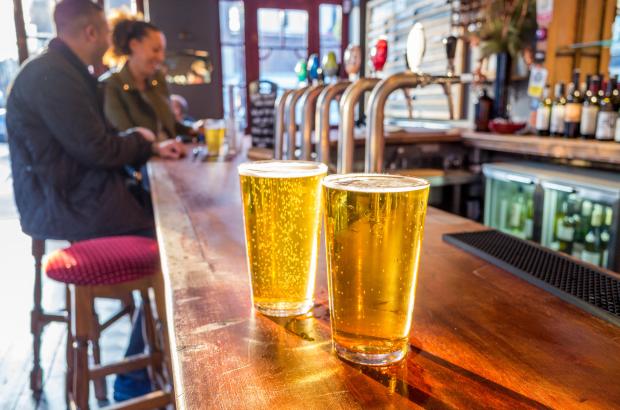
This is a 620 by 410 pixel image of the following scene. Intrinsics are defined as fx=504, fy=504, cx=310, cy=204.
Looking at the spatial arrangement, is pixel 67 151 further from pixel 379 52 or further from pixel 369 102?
pixel 369 102

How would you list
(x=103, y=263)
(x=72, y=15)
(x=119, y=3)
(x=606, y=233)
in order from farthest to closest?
1. (x=119, y=3)
2. (x=606, y=233)
3. (x=72, y=15)
4. (x=103, y=263)

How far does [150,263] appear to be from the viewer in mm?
1836

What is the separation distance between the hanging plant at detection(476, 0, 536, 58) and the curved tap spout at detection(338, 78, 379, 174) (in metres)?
3.70

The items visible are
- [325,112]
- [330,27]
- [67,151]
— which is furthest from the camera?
[330,27]

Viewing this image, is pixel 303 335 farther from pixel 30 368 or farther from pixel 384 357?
pixel 30 368

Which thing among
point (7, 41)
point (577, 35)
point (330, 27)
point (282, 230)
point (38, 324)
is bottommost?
point (38, 324)

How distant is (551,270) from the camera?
854mm

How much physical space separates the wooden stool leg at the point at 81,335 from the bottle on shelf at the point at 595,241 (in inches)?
102

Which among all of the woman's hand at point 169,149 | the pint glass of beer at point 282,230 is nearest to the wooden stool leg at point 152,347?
the woman's hand at point 169,149

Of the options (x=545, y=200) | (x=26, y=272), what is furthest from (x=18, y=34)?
(x=545, y=200)

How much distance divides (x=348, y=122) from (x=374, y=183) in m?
0.48

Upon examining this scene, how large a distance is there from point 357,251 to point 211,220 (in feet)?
2.62

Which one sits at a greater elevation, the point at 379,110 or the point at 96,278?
the point at 379,110

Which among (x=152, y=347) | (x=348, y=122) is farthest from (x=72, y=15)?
(x=348, y=122)
